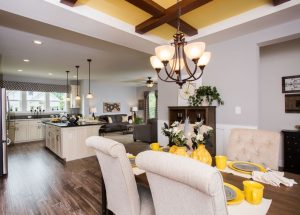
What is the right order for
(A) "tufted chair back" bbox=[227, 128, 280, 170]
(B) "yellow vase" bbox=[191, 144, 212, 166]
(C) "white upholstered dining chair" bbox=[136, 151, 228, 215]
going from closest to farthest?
1. (C) "white upholstered dining chair" bbox=[136, 151, 228, 215]
2. (B) "yellow vase" bbox=[191, 144, 212, 166]
3. (A) "tufted chair back" bbox=[227, 128, 280, 170]

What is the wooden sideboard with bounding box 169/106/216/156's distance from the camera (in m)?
3.08

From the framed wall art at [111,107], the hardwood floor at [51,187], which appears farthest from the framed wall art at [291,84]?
the framed wall art at [111,107]

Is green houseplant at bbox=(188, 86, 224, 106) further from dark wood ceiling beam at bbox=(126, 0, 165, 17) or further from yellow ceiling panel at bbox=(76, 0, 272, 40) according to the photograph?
dark wood ceiling beam at bbox=(126, 0, 165, 17)

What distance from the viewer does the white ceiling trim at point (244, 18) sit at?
2.18m

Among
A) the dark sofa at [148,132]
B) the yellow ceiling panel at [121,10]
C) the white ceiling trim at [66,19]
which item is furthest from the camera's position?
the dark sofa at [148,132]

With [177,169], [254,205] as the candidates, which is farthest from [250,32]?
[177,169]

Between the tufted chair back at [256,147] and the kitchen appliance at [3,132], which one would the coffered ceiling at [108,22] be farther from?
the tufted chair back at [256,147]

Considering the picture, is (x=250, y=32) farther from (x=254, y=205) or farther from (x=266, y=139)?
(x=254, y=205)

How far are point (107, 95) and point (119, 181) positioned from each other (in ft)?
27.6

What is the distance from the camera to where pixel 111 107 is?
9578 mm

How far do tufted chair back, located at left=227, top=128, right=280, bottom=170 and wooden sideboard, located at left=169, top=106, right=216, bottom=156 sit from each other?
869mm

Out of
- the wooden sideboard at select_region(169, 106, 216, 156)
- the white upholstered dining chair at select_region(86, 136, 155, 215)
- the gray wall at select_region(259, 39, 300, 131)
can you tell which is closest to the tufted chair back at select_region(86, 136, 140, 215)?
the white upholstered dining chair at select_region(86, 136, 155, 215)

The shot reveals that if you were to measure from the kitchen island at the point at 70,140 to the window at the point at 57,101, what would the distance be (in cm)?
349

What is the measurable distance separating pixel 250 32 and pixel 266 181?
2.44 m
